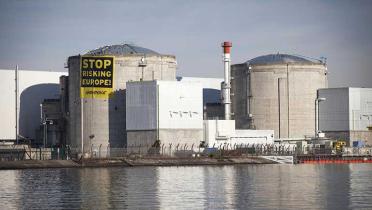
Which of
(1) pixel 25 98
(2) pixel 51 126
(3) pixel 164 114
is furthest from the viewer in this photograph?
(1) pixel 25 98

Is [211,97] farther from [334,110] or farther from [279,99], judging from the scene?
[334,110]

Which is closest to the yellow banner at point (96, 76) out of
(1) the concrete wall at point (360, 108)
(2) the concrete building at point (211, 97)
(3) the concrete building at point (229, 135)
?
(3) the concrete building at point (229, 135)

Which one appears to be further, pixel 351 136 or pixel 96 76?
pixel 351 136

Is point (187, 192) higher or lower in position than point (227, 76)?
lower

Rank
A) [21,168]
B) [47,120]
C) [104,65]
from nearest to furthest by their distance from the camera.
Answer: [21,168]
[104,65]
[47,120]

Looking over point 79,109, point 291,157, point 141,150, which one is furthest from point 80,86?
point 291,157

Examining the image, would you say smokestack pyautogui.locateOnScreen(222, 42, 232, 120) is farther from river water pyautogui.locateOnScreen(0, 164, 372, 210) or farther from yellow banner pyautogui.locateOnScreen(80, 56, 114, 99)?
river water pyautogui.locateOnScreen(0, 164, 372, 210)

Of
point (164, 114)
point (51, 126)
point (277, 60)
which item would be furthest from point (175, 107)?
point (277, 60)

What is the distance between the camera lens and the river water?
6531cm

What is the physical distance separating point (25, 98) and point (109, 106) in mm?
25277

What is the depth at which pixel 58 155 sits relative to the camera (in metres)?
152

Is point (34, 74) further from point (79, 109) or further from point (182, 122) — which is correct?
point (182, 122)

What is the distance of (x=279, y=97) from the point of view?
174250 millimetres

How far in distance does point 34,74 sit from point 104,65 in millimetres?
31337
